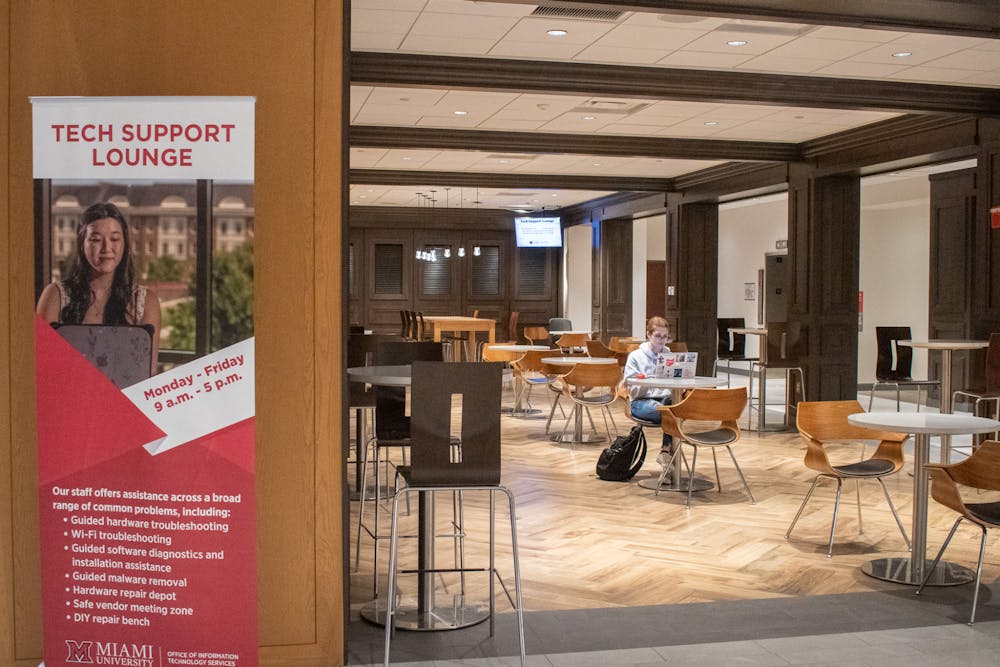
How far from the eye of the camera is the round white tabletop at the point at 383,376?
406cm

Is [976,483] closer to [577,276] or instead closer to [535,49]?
[535,49]

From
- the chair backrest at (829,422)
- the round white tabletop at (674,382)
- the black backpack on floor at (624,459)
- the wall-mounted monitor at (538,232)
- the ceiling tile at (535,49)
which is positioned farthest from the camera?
the wall-mounted monitor at (538,232)

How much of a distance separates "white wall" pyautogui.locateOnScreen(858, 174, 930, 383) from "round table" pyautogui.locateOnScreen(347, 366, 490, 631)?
11687 mm

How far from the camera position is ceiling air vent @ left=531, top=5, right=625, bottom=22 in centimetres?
579

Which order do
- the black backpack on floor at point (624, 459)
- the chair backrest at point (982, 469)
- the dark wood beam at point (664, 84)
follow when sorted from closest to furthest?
the chair backrest at point (982, 469) < the dark wood beam at point (664, 84) < the black backpack on floor at point (624, 459)

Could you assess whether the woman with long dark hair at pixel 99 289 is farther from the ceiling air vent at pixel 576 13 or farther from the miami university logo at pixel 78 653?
the ceiling air vent at pixel 576 13

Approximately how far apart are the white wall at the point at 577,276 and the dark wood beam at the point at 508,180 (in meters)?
5.33

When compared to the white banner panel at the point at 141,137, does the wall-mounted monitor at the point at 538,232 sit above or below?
above

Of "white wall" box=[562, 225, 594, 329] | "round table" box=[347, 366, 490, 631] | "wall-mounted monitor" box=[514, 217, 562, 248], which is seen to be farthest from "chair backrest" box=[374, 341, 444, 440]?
"white wall" box=[562, 225, 594, 329]

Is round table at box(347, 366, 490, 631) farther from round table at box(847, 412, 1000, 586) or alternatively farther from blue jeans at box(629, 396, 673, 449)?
blue jeans at box(629, 396, 673, 449)

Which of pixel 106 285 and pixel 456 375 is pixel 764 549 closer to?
pixel 456 375

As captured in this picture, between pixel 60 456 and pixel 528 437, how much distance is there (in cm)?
682

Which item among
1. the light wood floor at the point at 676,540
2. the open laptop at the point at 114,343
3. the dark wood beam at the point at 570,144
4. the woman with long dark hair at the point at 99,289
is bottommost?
the light wood floor at the point at 676,540

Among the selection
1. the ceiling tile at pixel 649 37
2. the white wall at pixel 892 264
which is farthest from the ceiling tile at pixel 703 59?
the white wall at pixel 892 264
